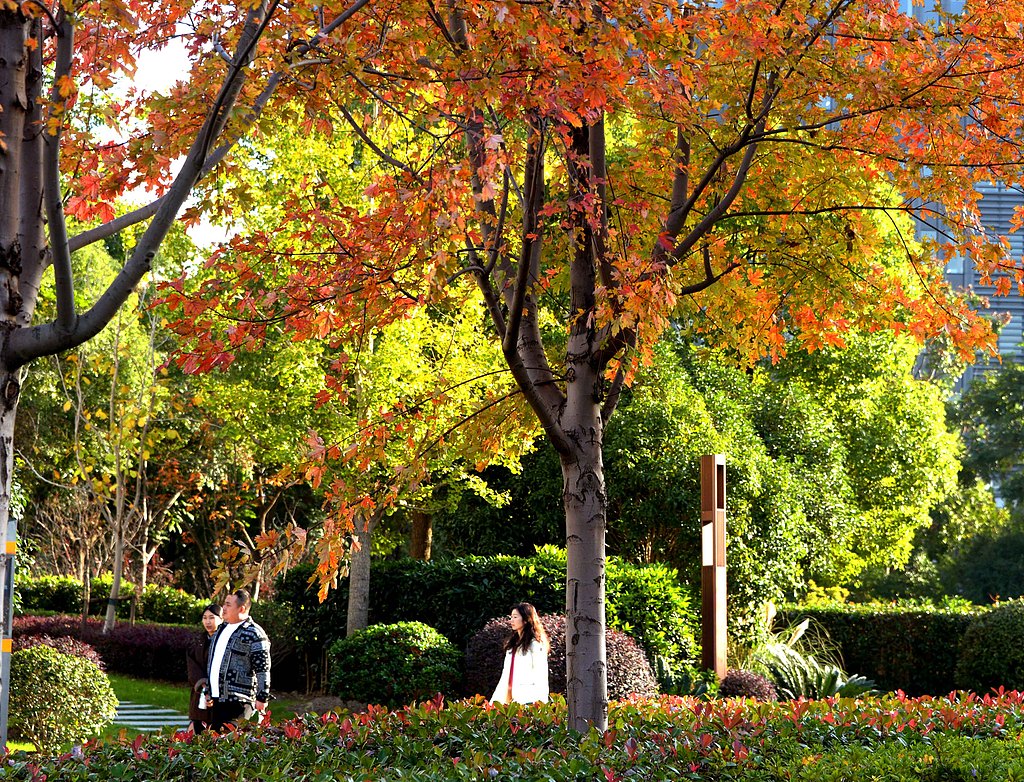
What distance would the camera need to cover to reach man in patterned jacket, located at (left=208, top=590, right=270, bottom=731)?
8.27 meters

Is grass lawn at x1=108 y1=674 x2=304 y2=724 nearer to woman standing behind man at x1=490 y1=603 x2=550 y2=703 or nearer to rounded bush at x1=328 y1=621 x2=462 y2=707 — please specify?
rounded bush at x1=328 y1=621 x2=462 y2=707

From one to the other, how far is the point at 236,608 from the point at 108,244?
68.0ft

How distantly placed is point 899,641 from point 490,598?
7009 millimetres

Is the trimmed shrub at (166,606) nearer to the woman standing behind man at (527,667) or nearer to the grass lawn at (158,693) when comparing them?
the grass lawn at (158,693)

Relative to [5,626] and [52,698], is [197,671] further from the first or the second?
[5,626]

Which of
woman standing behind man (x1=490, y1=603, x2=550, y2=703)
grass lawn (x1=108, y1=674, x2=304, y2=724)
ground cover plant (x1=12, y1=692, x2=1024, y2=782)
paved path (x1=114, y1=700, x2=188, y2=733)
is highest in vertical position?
woman standing behind man (x1=490, y1=603, x2=550, y2=703)

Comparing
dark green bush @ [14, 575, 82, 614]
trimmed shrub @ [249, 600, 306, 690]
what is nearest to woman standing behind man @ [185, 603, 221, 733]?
trimmed shrub @ [249, 600, 306, 690]

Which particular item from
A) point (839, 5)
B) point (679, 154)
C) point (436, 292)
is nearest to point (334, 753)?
point (436, 292)

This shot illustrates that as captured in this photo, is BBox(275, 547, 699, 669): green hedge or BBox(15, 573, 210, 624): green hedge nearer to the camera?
BBox(275, 547, 699, 669): green hedge

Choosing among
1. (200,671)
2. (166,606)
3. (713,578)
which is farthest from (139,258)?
(166,606)

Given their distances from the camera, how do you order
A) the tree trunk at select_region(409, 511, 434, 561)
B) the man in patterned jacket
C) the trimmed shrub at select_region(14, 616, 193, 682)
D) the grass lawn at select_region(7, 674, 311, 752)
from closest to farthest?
the man in patterned jacket → the grass lawn at select_region(7, 674, 311, 752) → the trimmed shrub at select_region(14, 616, 193, 682) → the tree trunk at select_region(409, 511, 434, 561)

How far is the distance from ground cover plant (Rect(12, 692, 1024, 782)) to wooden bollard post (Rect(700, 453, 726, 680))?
4.54 m

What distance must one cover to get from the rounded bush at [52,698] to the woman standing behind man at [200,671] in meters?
1.87

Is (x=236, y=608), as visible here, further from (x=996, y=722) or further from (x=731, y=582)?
(x=731, y=582)
